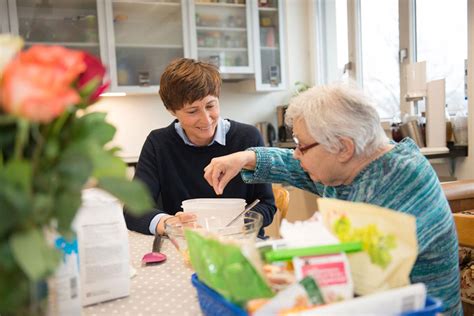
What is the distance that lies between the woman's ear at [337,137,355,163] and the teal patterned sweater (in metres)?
0.05

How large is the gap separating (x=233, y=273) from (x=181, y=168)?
1.19 meters

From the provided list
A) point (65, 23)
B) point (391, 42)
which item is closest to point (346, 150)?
point (391, 42)

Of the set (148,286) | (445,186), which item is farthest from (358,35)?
(148,286)

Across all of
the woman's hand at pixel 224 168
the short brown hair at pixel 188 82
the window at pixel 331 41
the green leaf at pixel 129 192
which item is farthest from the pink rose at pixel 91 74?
the window at pixel 331 41

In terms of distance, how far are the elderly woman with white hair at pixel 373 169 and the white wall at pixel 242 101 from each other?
2575mm

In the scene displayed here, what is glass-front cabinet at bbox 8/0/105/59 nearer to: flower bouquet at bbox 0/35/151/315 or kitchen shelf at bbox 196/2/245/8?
kitchen shelf at bbox 196/2/245/8

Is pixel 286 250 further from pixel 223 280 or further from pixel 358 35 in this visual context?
pixel 358 35

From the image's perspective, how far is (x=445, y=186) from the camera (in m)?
1.88

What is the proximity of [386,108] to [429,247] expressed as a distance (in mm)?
2559

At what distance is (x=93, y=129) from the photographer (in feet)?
1.53

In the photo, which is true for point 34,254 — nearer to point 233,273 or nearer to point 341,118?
point 233,273

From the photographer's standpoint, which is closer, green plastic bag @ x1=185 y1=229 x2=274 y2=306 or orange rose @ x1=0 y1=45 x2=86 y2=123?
orange rose @ x1=0 y1=45 x2=86 y2=123

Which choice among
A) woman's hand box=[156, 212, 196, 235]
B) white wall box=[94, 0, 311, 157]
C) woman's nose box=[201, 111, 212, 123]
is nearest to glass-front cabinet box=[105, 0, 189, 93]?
white wall box=[94, 0, 311, 157]

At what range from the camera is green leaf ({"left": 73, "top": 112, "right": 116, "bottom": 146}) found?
46 cm
